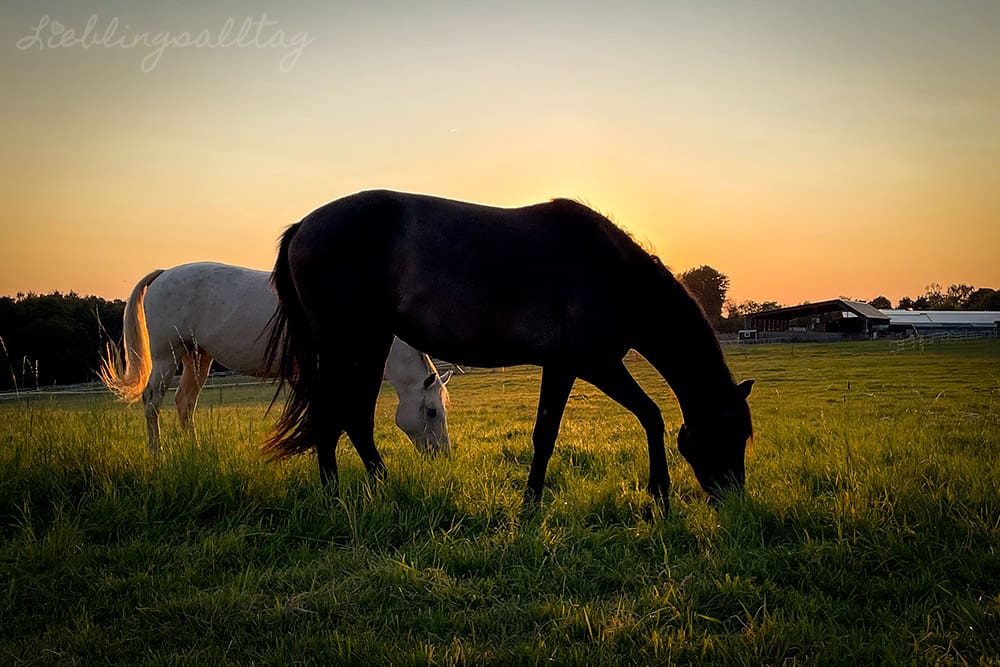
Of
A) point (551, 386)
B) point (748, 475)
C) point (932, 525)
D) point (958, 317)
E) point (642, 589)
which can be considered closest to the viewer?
point (642, 589)

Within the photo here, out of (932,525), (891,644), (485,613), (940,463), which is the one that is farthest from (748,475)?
(485,613)

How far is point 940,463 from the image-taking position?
197 inches

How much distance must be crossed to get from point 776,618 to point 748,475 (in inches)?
111

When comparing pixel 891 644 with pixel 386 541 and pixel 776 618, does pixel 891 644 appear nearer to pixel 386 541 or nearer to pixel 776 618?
pixel 776 618

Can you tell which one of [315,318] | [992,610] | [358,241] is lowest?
[992,610]

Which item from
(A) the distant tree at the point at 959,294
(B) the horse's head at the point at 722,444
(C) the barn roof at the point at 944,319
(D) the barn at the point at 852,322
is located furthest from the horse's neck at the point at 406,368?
(A) the distant tree at the point at 959,294

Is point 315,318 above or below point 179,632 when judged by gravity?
above

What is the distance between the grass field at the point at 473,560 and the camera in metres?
2.49

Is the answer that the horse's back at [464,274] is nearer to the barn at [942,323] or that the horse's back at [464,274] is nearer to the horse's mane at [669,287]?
the horse's mane at [669,287]

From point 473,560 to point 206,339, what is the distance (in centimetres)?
549

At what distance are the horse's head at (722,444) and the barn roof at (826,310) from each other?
4594cm

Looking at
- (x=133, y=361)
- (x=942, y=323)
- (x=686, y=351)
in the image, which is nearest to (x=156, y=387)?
(x=133, y=361)

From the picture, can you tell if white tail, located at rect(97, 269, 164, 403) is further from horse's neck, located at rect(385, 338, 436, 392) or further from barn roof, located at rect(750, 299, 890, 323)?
barn roof, located at rect(750, 299, 890, 323)

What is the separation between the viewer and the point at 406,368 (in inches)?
296
